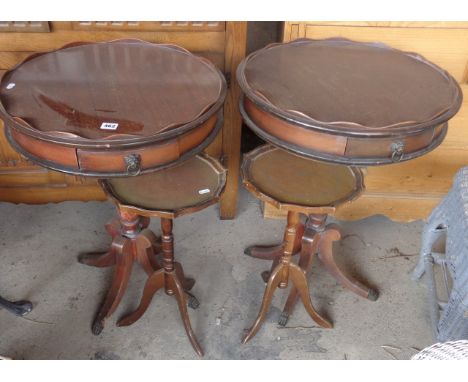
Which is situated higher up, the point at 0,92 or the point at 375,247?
the point at 0,92

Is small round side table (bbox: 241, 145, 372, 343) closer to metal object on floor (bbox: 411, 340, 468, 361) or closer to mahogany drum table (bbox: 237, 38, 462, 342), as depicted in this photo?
→ mahogany drum table (bbox: 237, 38, 462, 342)

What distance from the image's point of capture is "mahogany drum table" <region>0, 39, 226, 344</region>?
1.28 m

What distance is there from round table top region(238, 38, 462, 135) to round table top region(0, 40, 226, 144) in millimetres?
178

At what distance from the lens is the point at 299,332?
199 cm

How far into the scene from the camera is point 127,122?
1324 millimetres

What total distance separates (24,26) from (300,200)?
1.31 metres

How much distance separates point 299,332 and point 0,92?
145 centimetres

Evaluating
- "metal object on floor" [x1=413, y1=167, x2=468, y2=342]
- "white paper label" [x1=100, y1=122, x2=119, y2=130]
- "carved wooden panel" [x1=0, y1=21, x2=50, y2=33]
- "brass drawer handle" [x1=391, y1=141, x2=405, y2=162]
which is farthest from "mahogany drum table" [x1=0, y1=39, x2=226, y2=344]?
"metal object on floor" [x1=413, y1=167, x2=468, y2=342]

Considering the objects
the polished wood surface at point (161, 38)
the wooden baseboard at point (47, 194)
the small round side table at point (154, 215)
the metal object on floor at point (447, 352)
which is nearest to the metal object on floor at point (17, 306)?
the small round side table at point (154, 215)

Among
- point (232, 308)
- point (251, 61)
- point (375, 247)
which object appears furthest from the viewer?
point (375, 247)

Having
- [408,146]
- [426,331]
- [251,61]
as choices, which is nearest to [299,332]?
[426,331]

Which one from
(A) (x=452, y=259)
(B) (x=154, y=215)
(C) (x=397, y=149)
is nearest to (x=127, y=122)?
(B) (x=154, y=215)

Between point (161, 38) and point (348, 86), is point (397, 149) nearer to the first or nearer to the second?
point (348, 86)
